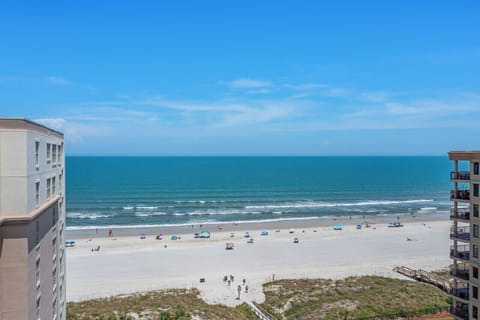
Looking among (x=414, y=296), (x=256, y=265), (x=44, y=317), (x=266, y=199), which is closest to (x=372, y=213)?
(x=266, y=199)

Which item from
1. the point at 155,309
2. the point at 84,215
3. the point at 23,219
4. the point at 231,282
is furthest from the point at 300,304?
the point at 84,215

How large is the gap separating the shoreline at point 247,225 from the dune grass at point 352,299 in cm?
3414

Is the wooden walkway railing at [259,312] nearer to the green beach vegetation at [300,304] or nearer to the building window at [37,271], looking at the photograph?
the green beach vegetation at [300,304]

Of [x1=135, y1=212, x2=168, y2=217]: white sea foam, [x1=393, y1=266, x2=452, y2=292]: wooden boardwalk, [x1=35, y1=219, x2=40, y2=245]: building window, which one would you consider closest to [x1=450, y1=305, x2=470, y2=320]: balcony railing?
[x1=393, y1=266, x2=452, y2=292]: wooden boardwalk

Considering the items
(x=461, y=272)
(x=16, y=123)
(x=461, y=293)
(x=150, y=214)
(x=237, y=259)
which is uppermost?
(x=16, y=123)

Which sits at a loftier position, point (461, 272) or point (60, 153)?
point (60, 153)

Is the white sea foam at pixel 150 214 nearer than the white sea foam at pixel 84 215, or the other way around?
the white sea foam at pixel 84 215

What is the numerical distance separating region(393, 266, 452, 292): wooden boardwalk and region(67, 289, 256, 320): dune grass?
19.6 m

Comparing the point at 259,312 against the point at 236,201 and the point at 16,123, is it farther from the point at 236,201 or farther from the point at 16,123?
the point at 236,201

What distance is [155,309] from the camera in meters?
32.3

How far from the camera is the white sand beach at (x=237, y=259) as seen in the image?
4128 cm

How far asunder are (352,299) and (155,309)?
16.2 m

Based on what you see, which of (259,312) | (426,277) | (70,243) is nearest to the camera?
(259,312)

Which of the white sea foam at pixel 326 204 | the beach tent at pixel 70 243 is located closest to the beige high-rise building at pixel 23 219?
the beach tent at pixel 70 243
